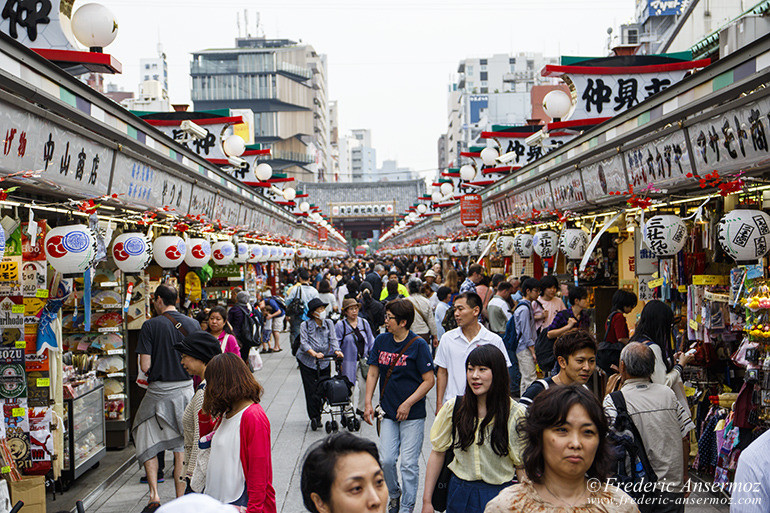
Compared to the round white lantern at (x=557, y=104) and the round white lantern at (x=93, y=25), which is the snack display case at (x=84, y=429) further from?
the round white lantern at (x=557, y=104)

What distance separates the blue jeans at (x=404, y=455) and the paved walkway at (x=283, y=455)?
87cm

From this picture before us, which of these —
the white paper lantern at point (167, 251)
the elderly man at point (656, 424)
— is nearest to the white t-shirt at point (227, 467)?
the elderly man at point (656, 424)

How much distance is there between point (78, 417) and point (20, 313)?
174 centimetres

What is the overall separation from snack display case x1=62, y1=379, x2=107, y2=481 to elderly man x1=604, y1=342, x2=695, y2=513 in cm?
509

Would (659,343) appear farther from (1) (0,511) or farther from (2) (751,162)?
(1) (0,511)

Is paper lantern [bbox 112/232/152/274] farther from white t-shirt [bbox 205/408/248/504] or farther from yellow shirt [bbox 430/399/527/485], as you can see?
yellow shirt [bbox 430/399/527/485]

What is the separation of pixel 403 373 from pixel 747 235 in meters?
2.87

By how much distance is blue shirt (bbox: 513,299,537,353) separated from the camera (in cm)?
911

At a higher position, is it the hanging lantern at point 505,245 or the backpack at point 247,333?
the hanging lantern at point 505,245

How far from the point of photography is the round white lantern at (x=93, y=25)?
7172mm

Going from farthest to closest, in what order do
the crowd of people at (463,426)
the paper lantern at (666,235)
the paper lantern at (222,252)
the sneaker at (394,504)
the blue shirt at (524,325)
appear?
the paper lantern at (222,252)
the blue shirt at (524,325)
the paper lantern at (666,235)
the sneaker at (394,504)
the crowd of people at (463,426)

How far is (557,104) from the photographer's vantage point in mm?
11836

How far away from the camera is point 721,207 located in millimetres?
7402

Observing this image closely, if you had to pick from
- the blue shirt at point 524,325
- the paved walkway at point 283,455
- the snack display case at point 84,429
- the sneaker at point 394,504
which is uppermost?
the blue shirt at point 524,325
